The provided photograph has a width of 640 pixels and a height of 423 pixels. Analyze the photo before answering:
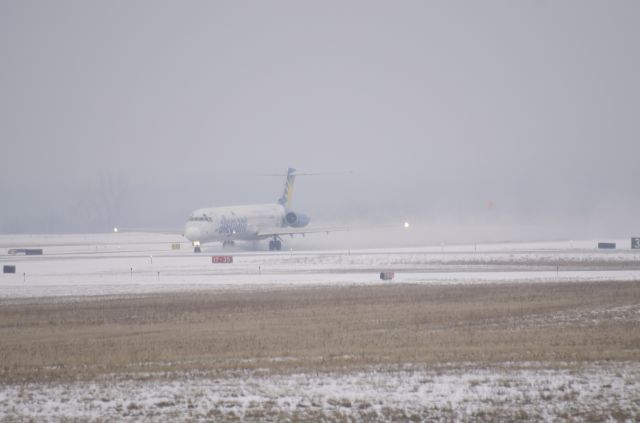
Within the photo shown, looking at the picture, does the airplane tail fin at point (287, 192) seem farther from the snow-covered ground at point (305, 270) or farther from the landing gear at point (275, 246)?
the snow-covered ground at point (305, 270)

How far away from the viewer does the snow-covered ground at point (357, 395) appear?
14086 mm

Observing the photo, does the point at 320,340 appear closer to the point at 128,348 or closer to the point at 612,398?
the point at 128,348

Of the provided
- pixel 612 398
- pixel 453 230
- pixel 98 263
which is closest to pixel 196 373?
pixel 612 398

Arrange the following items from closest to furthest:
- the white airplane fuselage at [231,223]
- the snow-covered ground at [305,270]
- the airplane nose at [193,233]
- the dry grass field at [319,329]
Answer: the dry grass field at [319,329] < the snow-covered ground at [305,270] < the airplane nose at [193,233] < the white airplane fuselage at [231,223]

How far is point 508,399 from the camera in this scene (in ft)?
48.5

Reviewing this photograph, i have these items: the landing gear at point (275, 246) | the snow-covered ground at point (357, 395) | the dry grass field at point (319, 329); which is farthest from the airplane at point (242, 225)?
the snow-covered ground at point (357, 395)

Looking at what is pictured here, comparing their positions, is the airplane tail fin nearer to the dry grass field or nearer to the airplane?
the airplane

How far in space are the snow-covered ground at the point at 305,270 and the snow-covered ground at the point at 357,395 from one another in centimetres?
2230

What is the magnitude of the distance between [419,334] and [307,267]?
100 feet

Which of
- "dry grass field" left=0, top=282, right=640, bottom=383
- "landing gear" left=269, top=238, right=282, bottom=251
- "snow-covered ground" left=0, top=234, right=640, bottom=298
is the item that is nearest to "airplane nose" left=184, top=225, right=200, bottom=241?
"snow-covered ground" left=0, top=234, right=640, bottom=298

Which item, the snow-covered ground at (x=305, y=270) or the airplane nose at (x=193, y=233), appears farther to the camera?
the airplane nose at (x=193, y=233)

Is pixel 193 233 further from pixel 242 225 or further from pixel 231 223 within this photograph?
pixel 242 225

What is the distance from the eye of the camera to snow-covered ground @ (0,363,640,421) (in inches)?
555

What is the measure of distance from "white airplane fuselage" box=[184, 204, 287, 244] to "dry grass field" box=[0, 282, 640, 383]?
37.9 meters
